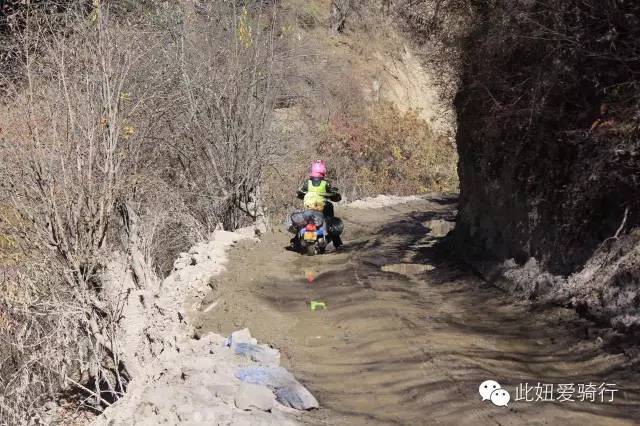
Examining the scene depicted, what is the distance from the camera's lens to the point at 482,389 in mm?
5637

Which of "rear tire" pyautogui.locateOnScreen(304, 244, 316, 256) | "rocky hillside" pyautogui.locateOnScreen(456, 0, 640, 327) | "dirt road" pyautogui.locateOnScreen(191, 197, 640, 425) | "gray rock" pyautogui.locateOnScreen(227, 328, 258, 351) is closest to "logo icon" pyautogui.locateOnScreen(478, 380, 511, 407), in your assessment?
"dirt road" pyautogui.locateOnScreen(191, 197, 640, 425)

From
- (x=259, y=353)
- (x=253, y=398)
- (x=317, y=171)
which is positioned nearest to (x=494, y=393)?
(x=253, y=398)

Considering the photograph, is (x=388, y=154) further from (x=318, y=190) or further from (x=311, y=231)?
(x=311, y=231)

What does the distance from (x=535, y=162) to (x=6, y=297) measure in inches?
308

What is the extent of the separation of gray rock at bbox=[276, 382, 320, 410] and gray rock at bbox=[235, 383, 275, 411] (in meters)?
0.14

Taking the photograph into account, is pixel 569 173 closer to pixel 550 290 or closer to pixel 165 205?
pixel 550 290

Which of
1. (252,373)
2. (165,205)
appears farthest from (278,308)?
(165,205)

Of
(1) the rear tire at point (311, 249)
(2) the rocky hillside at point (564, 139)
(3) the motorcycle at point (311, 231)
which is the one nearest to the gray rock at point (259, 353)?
(2) the rocky hillside at point (564, 139)

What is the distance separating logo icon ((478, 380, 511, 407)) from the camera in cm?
538

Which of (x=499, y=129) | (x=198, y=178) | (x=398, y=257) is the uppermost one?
(x=499, y=129)

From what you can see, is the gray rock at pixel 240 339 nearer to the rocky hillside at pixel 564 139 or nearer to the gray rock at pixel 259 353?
the gray rock at pixel 259 353

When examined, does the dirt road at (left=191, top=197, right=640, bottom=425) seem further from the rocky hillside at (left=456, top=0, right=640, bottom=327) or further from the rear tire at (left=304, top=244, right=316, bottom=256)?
the rocky hillside at (left=456, top=0, right=640, bottom=327)

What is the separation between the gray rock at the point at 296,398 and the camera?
5.48 metres

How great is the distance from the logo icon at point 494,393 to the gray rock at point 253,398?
1758 millimetres
